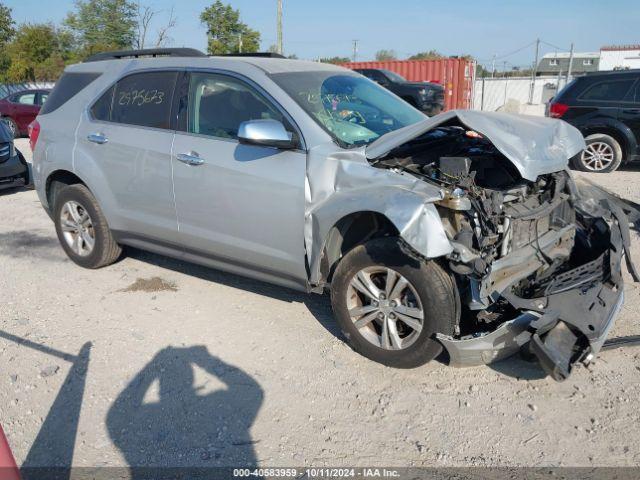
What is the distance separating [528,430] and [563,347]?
49 centimetres

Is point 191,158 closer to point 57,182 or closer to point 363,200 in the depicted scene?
point 363,200

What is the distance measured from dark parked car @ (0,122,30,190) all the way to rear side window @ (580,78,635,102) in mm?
9248

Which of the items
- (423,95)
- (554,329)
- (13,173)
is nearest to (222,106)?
(554,329)

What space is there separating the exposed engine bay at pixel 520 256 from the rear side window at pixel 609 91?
6.28 metres

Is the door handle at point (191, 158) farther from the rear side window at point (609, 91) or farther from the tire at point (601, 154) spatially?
the rear side window at point (609, 91)

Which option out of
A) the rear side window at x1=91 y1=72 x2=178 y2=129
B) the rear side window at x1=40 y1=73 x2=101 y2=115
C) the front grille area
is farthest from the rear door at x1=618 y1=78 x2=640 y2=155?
the front grille area

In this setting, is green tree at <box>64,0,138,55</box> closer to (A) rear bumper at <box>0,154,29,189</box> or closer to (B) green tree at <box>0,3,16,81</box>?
(B) green tree at <box>0,3,16,81</box>

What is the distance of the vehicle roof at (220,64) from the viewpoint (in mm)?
4223

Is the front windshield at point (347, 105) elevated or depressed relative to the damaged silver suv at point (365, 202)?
elevated

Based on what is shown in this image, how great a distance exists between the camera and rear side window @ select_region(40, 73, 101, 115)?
17.0ft

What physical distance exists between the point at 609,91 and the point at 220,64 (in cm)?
756

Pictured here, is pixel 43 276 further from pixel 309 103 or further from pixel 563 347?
pixel 563 347

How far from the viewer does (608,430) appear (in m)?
3.00

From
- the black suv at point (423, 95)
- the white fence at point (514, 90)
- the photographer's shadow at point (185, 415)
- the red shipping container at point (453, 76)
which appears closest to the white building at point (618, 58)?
the white fence at point (514, 90)
